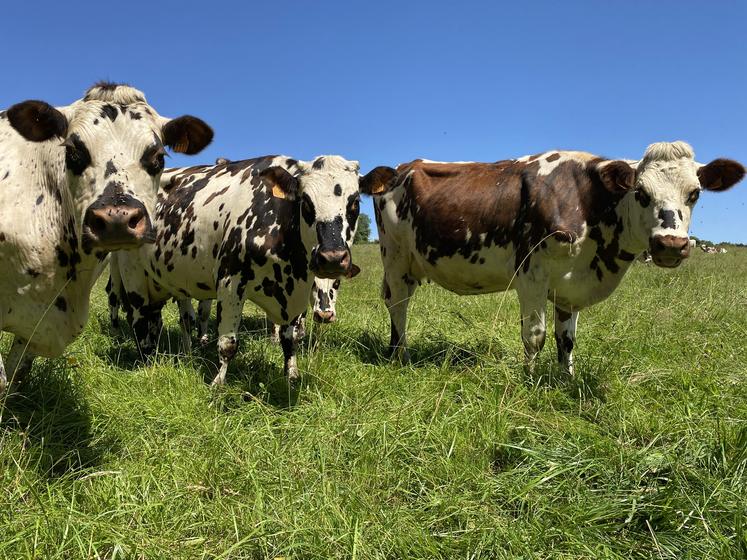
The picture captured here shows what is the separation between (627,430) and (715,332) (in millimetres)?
3514

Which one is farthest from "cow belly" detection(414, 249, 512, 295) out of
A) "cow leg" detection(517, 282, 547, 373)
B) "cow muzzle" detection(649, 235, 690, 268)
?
"cow muzzle" detection(649, 235, 690, 268)

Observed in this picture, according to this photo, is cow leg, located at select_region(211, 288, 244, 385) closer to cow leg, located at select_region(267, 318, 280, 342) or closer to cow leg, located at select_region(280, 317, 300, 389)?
cow leg, located at select_region(280, 317, 300, 389)

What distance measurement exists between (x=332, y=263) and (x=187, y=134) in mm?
1374

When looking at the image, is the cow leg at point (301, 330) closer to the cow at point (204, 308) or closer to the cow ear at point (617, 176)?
the cow at point (204, 308)

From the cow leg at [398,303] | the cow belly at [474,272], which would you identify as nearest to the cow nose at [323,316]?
the cow leg at [398,303]

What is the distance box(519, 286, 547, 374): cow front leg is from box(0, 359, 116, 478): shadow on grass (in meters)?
3.77

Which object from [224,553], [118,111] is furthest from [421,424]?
[118,111]

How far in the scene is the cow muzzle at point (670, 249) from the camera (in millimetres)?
4566

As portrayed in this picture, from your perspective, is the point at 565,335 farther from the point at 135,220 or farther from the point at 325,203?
the point at 135,220

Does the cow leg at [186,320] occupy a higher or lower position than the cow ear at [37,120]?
lower

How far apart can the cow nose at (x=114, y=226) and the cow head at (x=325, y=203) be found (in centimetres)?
169

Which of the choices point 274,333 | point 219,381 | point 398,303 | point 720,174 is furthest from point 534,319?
point 274,333

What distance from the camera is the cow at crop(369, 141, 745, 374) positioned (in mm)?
4855

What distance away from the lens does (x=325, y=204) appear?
15.0 ft
